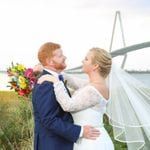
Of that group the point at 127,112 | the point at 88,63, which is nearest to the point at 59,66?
the point at 88,63

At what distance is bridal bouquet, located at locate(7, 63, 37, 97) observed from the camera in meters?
6.22

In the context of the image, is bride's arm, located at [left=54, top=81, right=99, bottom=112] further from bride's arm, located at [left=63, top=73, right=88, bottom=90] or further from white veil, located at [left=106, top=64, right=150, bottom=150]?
white veil, located at [left=106, top=64, right=150, bottom=150]

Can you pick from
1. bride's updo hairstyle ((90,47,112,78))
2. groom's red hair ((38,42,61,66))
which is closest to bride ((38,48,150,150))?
bride's updo hairstyle ((90,47,112,78))

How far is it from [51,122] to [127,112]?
1165 millimetres

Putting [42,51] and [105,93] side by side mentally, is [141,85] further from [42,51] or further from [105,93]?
[42,51]

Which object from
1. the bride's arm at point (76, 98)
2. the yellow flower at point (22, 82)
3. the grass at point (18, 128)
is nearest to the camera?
the bride's arm at point (76, 98)

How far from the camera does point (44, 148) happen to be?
522 centimetres

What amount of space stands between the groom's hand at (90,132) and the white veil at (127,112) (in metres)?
0.67

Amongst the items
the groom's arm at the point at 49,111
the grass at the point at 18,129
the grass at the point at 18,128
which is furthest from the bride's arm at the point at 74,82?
the grass at the point at 18,129

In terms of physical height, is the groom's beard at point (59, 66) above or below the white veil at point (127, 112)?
above

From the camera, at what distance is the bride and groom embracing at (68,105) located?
16.5 feet

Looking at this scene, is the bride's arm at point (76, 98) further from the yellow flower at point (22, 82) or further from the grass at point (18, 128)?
the grass at point (18, 128)

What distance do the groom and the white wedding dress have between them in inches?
2.1

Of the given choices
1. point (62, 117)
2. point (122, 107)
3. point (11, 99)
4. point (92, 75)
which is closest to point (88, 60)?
point (92, 75)
